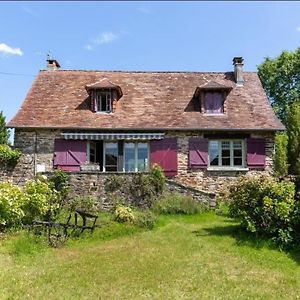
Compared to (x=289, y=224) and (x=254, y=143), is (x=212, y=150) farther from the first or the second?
(x=289, y=224)

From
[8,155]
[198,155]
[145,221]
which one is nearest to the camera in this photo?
[145,221]

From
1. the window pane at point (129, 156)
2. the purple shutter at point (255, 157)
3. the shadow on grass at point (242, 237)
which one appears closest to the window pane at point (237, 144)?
the purple shutter at point (255, 157)

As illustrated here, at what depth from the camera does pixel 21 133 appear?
76.0 ft

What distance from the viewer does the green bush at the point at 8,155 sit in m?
21.9

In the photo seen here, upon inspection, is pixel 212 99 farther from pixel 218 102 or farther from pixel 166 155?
pixel 166 155

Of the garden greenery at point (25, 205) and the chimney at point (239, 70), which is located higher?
the chimney at point (239, 70)

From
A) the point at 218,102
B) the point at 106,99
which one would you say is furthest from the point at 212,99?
the point at 106,99

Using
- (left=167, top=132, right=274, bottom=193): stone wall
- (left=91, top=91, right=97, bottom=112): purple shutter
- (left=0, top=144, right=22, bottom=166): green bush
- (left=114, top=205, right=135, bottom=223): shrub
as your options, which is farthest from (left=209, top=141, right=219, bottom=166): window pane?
(left=0, top=144, right=22, bottom=166): green bush

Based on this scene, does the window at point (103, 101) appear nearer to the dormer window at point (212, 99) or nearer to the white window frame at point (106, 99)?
the white window frame at point (106, 99)

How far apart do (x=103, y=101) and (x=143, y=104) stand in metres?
2.34

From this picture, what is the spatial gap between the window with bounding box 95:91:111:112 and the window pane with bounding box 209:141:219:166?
20.1ft

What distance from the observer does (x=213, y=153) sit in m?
23.7

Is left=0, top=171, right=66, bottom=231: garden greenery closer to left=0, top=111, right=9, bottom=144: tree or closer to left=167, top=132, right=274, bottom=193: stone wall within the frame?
left=167, top=132, right=274, bottom=193: stone wall

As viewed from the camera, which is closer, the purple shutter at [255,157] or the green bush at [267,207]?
the green bush at [267,207]
